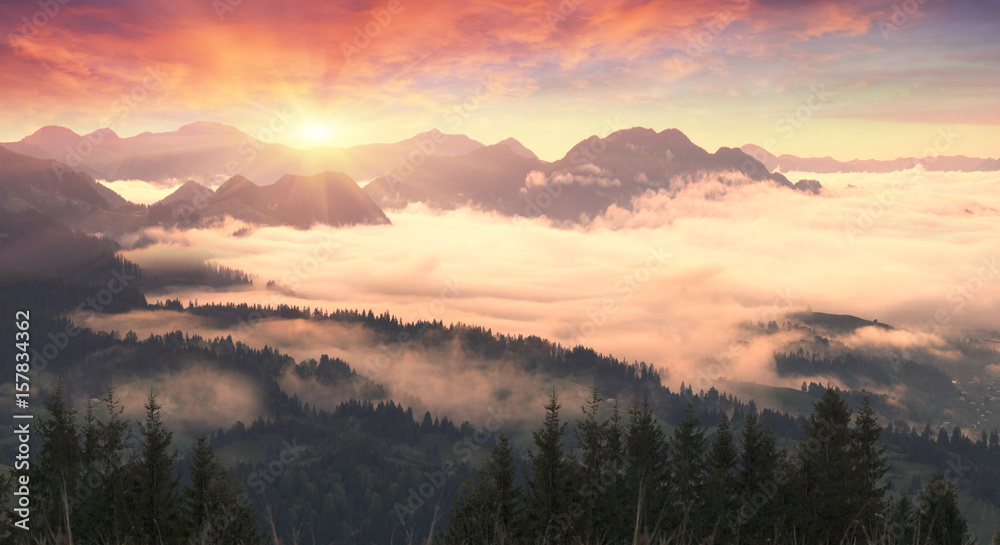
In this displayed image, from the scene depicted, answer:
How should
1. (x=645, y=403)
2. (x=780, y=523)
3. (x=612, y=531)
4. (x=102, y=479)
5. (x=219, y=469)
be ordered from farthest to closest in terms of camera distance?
1. (x=645, y=403)
2. (x=219, y=469)
3. (x=102, y=479)
4. (x=612, y=531)
5. (x=780, y=523)

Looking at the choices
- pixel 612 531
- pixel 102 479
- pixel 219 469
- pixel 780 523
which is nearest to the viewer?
pixel 780 523

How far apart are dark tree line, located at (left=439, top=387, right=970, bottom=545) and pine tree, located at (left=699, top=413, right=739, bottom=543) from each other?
0.28 feet

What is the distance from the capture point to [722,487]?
→ 1874 inches

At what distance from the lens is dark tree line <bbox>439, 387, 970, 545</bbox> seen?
43.1m

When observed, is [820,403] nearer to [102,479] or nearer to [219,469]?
[219,469]

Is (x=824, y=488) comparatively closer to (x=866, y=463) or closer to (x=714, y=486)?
(x=714, y=486)

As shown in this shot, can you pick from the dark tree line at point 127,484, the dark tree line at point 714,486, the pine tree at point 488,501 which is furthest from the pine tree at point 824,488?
the dark tree line at point 127,484

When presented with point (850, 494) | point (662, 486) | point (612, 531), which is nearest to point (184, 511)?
point (612, 531)

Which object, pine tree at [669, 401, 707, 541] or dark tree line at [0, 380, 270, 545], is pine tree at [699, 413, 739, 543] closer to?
pine tree at [669, 401, 707, 541]

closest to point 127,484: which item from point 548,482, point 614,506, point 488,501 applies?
point 488,501

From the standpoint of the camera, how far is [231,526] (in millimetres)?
42719

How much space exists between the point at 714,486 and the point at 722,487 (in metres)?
1.05

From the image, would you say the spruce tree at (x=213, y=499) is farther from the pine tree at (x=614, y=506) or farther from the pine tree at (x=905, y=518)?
the pine tree at (x=905, y=518)

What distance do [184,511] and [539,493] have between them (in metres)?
25.6
